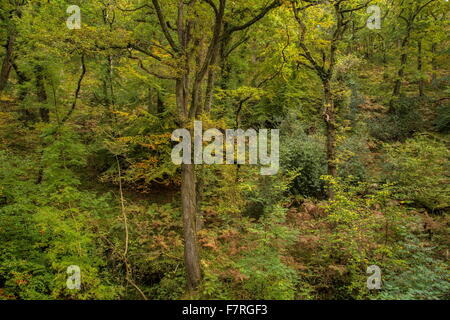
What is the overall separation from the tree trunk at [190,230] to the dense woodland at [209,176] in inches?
1.3

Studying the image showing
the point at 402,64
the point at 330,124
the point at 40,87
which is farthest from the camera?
the point at 402,64

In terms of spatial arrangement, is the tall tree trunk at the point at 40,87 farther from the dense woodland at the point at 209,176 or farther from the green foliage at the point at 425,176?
the green foliage at the point at 425,176

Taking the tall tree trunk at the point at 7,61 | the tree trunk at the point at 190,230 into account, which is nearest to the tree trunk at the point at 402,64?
the tree trunk at the point at 190,230

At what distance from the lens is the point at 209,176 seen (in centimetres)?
902

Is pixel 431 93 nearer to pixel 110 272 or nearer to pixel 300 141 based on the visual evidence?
pixel 300 141

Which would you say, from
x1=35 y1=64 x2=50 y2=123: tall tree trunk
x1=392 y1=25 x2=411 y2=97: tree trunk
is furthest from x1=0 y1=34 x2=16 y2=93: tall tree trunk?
x1=392 y1=25 x2=411 y2=97: tree trunk

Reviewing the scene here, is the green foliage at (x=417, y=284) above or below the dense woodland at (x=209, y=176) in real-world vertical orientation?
below

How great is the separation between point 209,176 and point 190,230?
3112mm

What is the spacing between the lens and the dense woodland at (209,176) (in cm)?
597

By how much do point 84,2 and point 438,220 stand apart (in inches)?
670

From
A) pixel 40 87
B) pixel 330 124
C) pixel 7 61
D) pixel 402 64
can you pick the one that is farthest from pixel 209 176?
pixel 402 64

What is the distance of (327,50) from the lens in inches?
365

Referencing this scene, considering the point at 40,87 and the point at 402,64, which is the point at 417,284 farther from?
the point at 402,64

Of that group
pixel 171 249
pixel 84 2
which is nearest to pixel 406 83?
pixel 171 249
